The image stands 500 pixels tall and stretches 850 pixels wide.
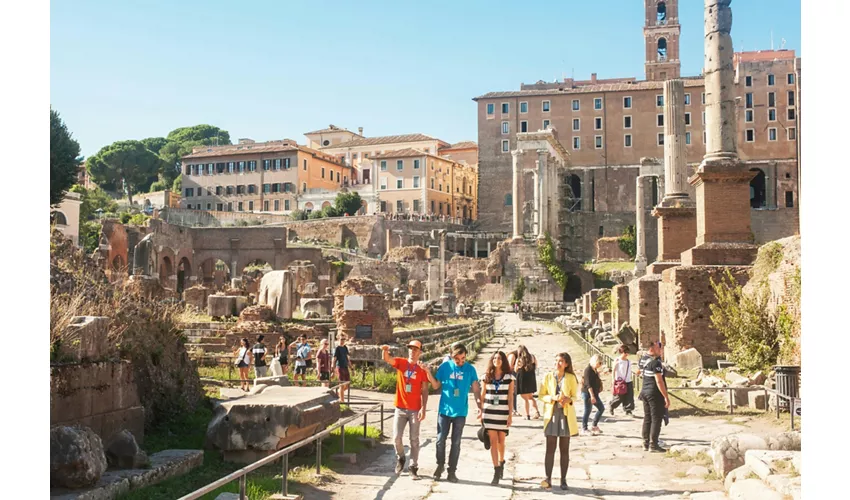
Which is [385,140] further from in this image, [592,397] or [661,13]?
Answer: [592,397]

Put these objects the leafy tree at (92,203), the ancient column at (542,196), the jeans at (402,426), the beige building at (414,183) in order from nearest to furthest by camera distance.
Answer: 1. the jeans at (402,426)
2. the leafy tree at (92,203)
3. the ancient column at (542,196)
4. the beige building at (414,183)

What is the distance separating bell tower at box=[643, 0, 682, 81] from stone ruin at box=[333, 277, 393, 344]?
6735 cm

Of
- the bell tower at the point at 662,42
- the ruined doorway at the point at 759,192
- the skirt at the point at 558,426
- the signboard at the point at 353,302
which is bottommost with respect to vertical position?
the skirt at the point at 558,426

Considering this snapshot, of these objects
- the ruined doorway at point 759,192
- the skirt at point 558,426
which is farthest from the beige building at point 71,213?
the ruined doorway at point 759,192

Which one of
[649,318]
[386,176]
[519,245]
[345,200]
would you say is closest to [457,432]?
[649,318]

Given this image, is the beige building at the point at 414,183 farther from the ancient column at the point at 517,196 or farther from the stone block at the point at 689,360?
the stone block at the point at 689,360

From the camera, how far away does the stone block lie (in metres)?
14.3

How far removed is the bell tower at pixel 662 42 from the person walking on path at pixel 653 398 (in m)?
75.1

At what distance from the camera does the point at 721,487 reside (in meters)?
7.02

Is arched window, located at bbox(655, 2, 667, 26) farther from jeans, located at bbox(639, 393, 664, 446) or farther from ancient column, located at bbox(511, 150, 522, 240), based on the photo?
jeans, located at bbox(639, 393, 664, 446)

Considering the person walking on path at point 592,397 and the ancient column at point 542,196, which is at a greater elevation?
the ancient column at point 542,196

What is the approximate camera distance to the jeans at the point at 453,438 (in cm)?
783

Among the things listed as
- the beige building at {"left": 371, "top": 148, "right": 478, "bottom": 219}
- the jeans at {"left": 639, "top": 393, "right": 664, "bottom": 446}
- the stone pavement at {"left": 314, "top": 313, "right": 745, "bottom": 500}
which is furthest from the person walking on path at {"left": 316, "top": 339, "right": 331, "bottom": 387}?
the beige building at {"left": 371, "top": 148, "right": 478, "bottom": 219}

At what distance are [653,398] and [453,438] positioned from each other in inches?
103
